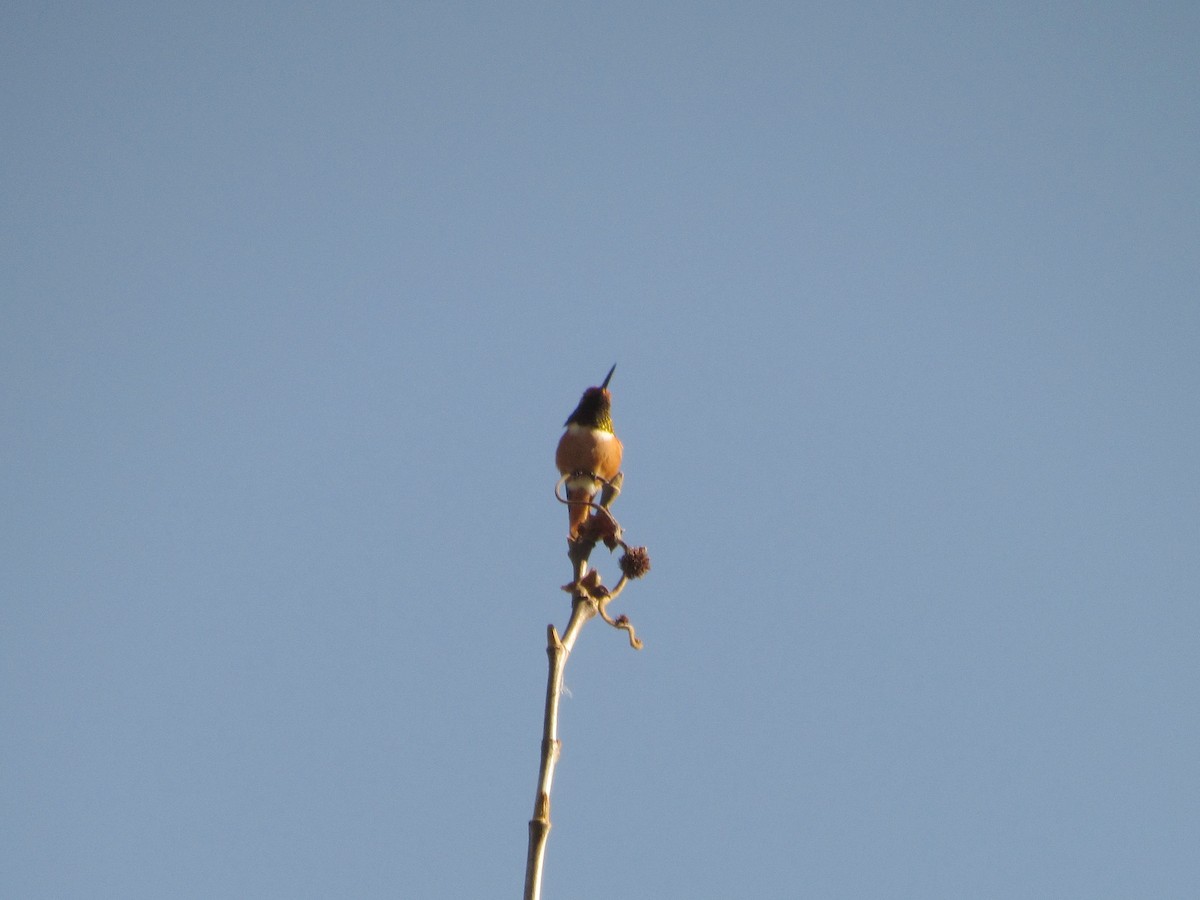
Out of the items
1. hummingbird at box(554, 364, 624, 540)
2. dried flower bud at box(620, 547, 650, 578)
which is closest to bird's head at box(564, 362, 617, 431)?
hummingbird at box(554, 364, 624, 540)

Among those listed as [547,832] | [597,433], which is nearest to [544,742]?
[547,832]

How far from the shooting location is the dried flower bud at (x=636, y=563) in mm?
3527

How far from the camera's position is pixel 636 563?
353 cm

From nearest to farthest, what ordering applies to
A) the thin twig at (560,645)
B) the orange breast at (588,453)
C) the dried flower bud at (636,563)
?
the thin twig at (560,645), the dried flower bud at (636,563), the orange breast at (588,453)

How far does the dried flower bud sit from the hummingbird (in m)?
0.24

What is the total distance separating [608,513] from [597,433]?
32 cm

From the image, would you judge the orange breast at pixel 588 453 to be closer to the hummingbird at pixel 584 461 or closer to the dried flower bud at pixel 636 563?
the hummingbird at pixel 584 461

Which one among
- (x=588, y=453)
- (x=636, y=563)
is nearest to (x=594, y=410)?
(x=588, y=453)

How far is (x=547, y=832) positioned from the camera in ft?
9.69

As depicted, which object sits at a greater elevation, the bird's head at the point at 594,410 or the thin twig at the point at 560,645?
the bird's head at the point at 594,410

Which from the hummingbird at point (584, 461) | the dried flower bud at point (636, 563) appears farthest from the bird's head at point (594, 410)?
the dried flower bud at point (636, 563)

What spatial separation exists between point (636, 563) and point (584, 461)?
41cm

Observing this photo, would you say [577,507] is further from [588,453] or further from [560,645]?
[560,645]

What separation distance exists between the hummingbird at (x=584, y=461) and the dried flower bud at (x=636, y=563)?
9.3 inches
